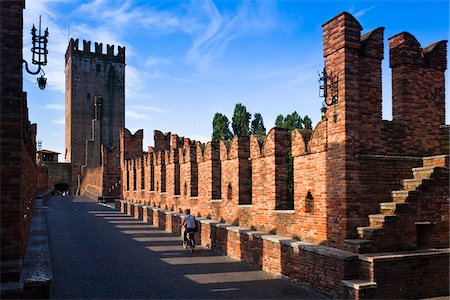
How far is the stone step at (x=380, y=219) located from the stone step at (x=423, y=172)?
1.39 metres

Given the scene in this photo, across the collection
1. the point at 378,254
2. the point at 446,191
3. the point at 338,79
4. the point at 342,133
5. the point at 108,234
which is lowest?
the point at 108,234

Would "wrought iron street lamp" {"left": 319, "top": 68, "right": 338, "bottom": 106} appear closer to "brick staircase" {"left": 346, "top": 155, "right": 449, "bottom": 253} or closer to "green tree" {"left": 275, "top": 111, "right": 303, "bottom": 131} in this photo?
"brick staircase" {"left": 346, "top": 155, "right": 449, "bottom": 253}

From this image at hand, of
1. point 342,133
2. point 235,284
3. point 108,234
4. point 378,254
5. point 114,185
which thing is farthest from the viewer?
point 114,185

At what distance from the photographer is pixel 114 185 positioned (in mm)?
38188

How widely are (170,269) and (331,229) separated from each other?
4.62m

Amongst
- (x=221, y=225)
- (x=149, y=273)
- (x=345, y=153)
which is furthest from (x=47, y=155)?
(x=345, y=153)

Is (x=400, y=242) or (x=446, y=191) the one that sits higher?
(x=446, y=191)

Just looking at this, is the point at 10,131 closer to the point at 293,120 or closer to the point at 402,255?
the point at 402,255

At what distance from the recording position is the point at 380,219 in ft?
28.0

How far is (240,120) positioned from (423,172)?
37934 mm

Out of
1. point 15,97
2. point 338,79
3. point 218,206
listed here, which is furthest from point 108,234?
point 338,79

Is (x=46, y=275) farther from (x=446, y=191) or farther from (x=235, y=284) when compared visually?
(x=446, y=191)

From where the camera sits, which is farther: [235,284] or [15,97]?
[235,284]

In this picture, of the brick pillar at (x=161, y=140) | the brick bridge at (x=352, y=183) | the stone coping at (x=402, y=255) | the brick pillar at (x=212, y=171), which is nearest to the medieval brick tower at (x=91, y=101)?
the brick pillar at (x=161, y=140)
